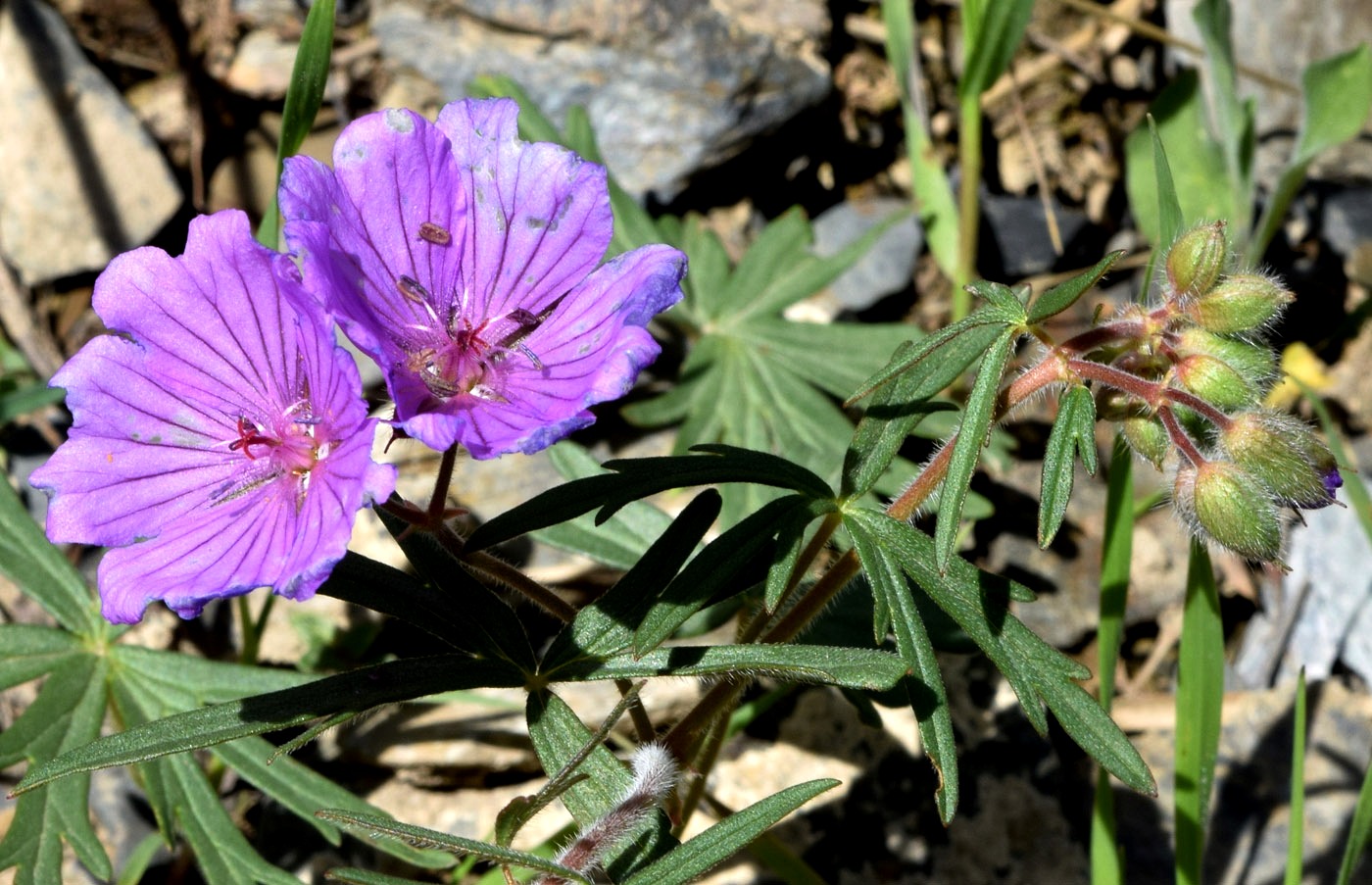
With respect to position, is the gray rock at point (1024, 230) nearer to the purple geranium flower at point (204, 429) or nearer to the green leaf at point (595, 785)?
the green leaf at point (595, 785)

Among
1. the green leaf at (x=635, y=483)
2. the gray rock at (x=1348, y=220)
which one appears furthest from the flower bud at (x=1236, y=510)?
the gray rock at (x=1348, y=220)

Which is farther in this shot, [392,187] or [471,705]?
[471,705]

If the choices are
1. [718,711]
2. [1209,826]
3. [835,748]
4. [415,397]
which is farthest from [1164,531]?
[415,397]

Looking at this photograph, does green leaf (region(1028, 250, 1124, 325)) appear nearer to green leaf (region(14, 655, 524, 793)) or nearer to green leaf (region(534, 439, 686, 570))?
green leaf (region(534, 439, 686, 570))

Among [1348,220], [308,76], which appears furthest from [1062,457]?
[1348,220]

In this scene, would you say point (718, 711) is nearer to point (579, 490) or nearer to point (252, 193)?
point (579, 490)

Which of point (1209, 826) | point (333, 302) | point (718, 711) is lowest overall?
point (1209, 826)
